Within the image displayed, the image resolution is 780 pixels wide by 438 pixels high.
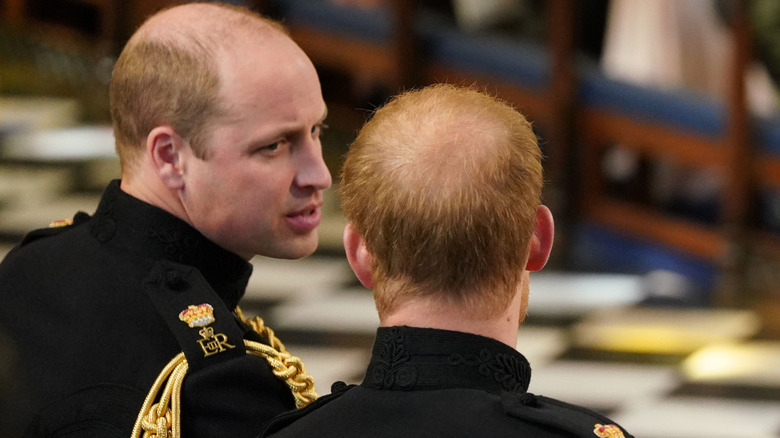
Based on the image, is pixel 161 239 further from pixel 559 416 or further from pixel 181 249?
pixel 559 416

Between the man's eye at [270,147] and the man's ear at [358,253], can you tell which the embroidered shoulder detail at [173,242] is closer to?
the man's eye at [270,147]

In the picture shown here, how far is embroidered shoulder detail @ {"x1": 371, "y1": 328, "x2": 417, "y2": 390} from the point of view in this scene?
1309 mm

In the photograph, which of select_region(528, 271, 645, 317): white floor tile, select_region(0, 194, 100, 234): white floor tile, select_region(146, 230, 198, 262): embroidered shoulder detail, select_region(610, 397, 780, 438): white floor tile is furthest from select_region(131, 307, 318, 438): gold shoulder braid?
select_region(0, 194, 100, 234): white floor tile

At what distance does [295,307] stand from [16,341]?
2530 millimetres

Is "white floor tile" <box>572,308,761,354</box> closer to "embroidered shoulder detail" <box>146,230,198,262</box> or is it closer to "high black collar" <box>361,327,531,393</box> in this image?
"embroidered shoulder detail" <box>146,230,198,262</box>

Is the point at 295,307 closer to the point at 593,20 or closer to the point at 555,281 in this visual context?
the point at 555,281

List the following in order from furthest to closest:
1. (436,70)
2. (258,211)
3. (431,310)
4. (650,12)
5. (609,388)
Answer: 1. (436,70)
2. (650,12)
3. (609,388)
4. (258,211)
5. (431,310)

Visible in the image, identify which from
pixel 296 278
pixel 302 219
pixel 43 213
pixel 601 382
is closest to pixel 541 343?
pixel 601 382

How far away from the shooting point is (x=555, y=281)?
4426mm

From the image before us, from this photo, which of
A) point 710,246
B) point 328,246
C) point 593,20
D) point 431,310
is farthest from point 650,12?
point 431,310

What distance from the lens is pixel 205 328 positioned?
165 centimetres

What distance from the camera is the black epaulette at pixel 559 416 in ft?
4.10

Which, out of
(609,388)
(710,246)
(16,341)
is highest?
(710,246)

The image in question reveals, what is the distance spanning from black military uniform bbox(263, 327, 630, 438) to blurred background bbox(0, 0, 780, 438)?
7.03 feet
